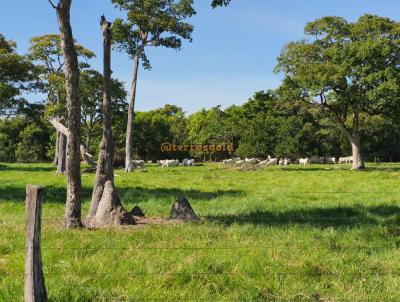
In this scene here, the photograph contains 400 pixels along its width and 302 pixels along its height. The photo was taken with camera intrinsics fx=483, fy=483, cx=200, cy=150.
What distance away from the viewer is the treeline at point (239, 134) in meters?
52.3

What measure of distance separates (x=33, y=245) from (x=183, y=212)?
248 inches

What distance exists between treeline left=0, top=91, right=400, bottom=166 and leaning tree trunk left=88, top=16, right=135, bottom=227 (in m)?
32.0

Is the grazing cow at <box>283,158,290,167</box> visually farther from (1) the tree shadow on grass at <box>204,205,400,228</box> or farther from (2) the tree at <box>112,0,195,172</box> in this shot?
(1) the tree shadow on grass at <box>204,205,400,228</box>

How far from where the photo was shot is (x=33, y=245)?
421 centimetres

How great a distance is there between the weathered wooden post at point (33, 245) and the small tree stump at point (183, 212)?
6.06 meters

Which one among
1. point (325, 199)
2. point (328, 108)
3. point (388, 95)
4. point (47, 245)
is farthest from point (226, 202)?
point (328, 108)

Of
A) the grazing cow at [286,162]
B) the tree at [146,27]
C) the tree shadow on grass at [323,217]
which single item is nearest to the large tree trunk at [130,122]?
the tree at [146,27]

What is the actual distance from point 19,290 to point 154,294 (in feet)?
4.58

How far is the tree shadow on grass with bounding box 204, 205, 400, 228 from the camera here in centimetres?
991

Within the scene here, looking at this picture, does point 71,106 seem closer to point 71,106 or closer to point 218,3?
point 71,106

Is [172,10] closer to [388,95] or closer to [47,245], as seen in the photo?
[388,95]

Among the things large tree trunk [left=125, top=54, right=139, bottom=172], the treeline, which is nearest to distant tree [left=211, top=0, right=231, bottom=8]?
large tree trunk [left=125, top=54, right=139, bottom=172]

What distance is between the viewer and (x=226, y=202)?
13672 mm

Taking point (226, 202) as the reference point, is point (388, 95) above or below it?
above
